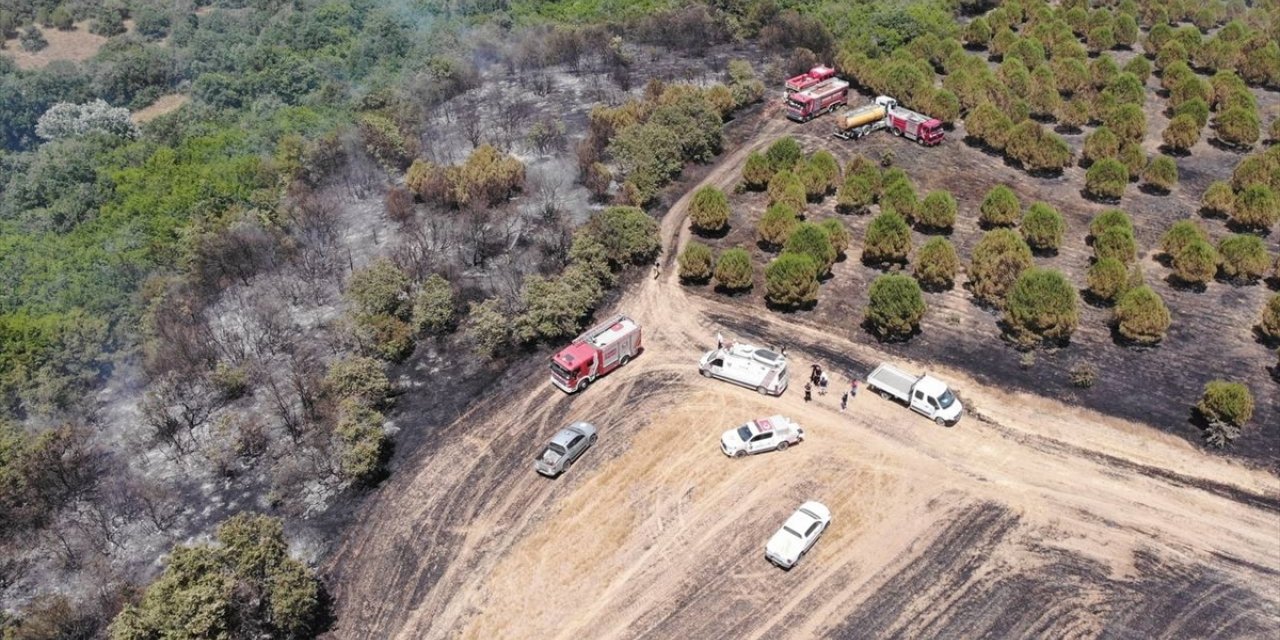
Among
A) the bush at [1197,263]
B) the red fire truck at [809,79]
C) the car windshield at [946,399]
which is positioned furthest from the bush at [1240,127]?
the car windshield at [946,399]

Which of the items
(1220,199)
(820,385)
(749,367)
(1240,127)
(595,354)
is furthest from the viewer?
(1240,127)

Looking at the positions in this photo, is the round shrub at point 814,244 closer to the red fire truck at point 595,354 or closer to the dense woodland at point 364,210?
the dense woodland at point 364,210

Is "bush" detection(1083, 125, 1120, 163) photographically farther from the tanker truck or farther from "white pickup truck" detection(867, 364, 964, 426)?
"white pickup truck" detection(867, 364, 964, 426)

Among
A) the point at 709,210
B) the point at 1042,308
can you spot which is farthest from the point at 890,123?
the point at 1042,308

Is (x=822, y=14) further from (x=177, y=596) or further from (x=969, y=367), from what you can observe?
(x=177, y=596)

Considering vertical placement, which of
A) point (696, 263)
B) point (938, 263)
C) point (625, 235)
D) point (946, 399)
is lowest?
point (946, 399)

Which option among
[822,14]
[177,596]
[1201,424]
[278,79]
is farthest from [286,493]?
[822,14]

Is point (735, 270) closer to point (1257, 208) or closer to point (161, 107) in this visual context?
point (1257, 208)
